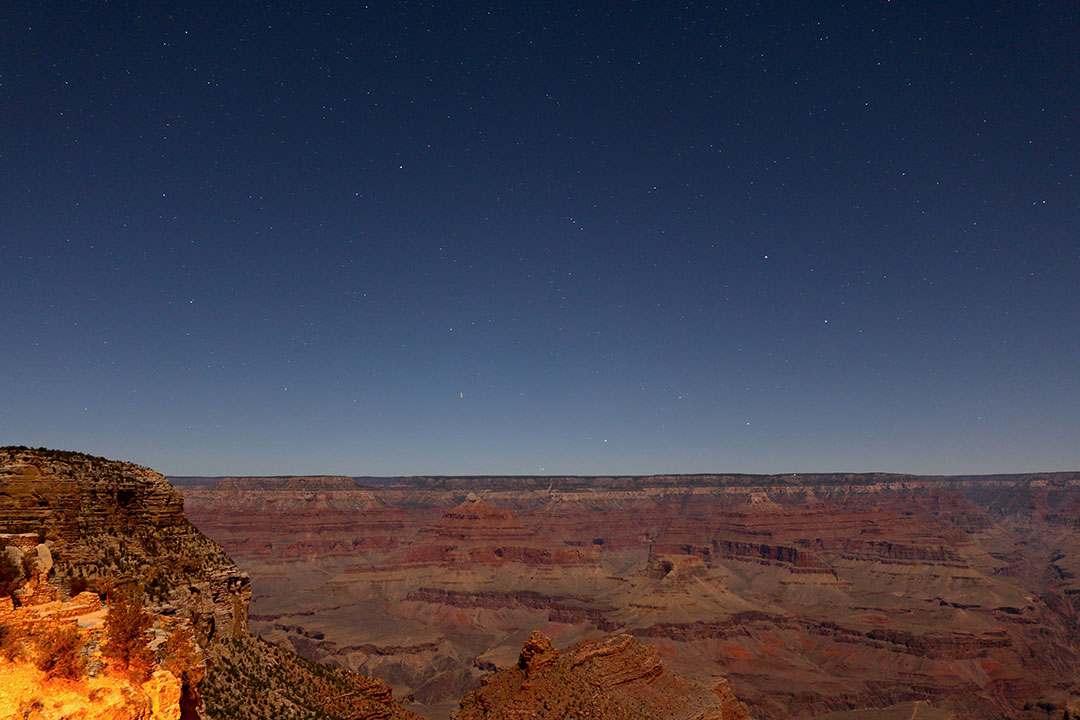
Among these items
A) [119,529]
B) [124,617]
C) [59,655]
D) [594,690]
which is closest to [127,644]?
[124,617]

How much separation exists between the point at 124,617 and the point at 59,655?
4.35 ft

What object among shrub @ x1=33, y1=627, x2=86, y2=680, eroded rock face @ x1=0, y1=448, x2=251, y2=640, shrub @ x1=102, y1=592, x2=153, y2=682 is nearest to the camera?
shrub @ x1=33, y1=627, x2=86, y2=680

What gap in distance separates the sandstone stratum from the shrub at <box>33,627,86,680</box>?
0.02m

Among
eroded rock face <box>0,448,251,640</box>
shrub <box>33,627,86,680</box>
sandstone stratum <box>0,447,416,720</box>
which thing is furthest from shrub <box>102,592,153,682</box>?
eroded rock face <box>0,448,251,640</box>

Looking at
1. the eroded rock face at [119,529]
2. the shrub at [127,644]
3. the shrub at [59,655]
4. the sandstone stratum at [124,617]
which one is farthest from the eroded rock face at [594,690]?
the shrub at [59,655]

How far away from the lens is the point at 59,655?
9.45 metres

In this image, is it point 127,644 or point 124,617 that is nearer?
point 127,644

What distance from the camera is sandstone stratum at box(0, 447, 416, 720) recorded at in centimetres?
939

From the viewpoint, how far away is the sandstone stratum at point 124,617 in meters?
9.39

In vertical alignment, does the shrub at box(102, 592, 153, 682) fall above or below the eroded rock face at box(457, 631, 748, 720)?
above

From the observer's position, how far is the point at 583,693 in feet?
142

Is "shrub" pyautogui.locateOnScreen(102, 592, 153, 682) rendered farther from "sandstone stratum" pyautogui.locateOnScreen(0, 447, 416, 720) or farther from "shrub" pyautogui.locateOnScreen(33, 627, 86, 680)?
"shrub" pyautogui.locateOnScreen(33, 627, 86, 680)

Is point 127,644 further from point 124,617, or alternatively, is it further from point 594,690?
point 594,690

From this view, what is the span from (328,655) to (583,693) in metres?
109
